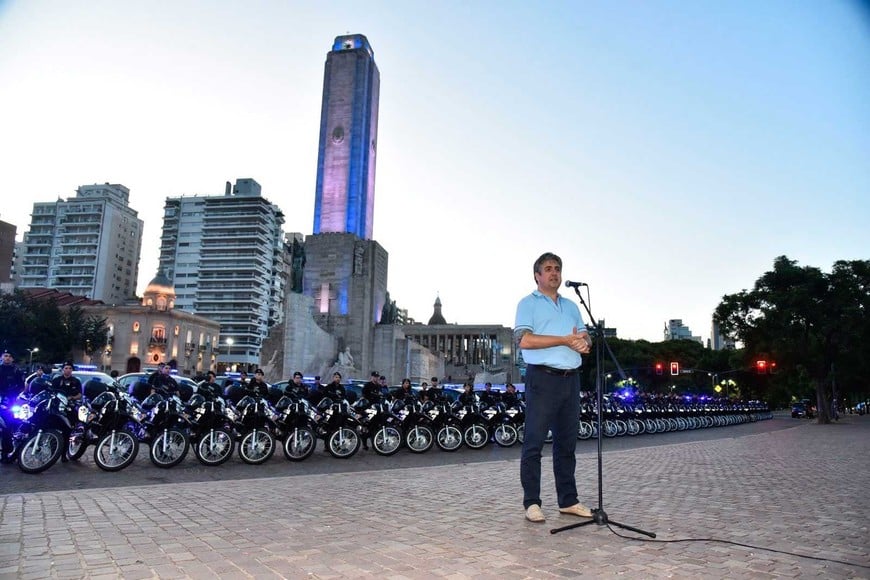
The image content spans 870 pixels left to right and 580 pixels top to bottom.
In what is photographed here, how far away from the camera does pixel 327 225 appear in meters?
51.8

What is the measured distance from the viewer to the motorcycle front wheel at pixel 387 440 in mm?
12516

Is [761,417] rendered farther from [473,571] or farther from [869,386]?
[473,571]

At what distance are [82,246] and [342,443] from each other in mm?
119598

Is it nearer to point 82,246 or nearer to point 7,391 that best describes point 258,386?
point 7,391

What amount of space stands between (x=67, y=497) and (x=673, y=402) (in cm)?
2543

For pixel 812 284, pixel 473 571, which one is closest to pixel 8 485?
pixel 473 571

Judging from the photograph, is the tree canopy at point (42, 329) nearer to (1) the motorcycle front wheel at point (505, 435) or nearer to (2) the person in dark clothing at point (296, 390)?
(2) the person in dark clothing at point (296, 390)

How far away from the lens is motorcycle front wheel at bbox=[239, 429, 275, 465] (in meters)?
10.5

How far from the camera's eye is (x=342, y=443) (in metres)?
11.8

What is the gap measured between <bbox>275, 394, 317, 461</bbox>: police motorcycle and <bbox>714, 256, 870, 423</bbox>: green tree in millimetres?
28150

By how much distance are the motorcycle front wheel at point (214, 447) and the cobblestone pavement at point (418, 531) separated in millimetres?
3415

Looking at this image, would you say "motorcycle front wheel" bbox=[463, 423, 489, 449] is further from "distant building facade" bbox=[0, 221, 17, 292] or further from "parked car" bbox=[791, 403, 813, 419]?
"distant building facade" bbox=[0, 221, 17, 292]

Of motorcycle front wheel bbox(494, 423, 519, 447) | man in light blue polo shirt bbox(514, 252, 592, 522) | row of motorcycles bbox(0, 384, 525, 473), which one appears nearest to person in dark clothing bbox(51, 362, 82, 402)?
row of motorcycles bbox(0, 384, 525, 473)

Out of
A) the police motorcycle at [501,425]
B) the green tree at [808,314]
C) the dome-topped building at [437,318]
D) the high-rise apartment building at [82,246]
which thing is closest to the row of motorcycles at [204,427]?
the police motorcycle at [501,425]
